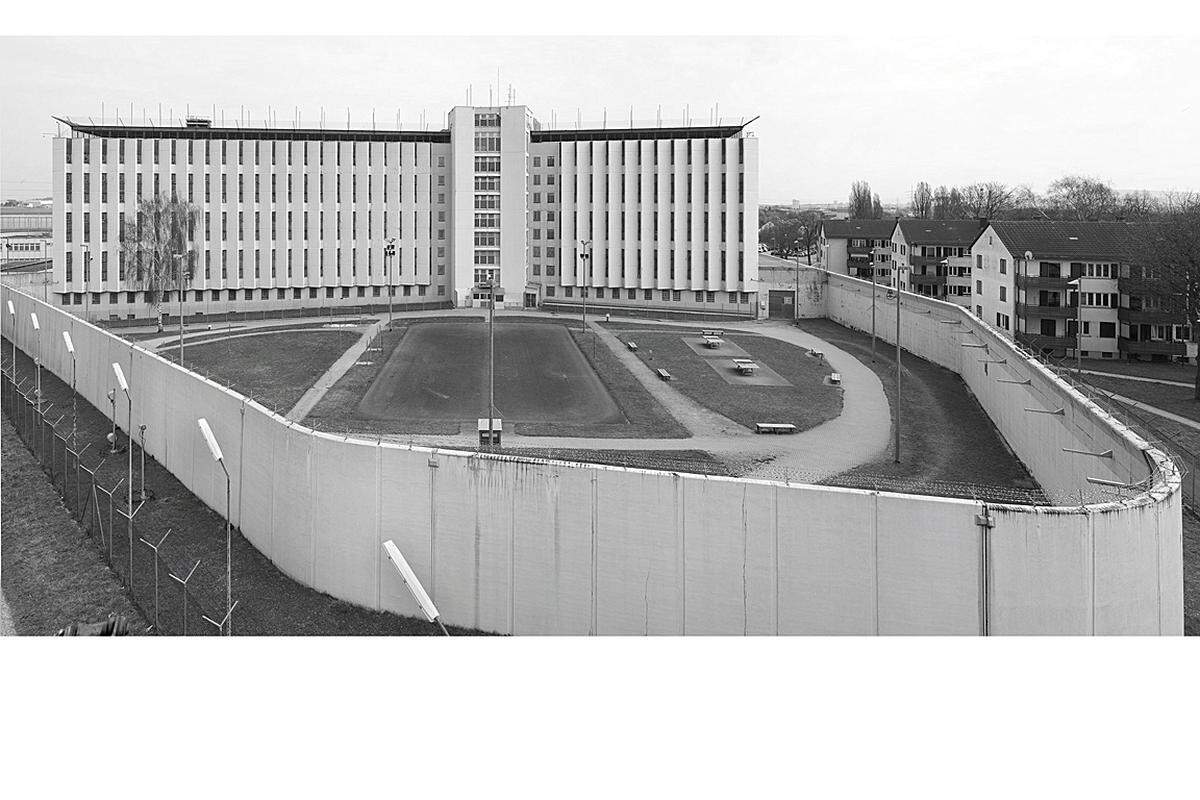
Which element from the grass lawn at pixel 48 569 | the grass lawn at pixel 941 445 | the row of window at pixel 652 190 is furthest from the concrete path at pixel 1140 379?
the grass lawn at pixel 48 569

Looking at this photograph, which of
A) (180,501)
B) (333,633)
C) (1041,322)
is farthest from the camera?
(1041,322)

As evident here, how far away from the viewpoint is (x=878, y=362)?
54469 mm

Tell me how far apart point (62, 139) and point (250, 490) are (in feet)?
210

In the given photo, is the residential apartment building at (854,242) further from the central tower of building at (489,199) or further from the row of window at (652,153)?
the central tower of building at (489,199)

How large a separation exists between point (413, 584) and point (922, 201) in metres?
145

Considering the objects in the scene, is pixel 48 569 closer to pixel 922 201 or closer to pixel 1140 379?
pixel 1140 379

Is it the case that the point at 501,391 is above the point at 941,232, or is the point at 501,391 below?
below

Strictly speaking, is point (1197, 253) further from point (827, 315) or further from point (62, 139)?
point (62, 139)

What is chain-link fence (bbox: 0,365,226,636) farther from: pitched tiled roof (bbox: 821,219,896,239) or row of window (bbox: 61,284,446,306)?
pitched tiled roof (bbox: 821,219,896,239)

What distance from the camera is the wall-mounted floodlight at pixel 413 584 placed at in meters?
19.0

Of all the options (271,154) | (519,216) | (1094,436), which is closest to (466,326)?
(519,216)

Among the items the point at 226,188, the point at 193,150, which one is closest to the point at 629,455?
the point at 226,188

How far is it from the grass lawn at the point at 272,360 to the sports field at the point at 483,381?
10.9ft

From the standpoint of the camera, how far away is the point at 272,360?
5331 centimetres
